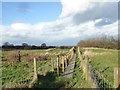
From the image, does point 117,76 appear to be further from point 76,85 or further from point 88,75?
point 76,85

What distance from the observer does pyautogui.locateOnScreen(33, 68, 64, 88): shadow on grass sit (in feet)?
49.7

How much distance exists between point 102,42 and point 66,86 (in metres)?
64.8

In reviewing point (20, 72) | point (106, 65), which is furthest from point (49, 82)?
point (106, 65)

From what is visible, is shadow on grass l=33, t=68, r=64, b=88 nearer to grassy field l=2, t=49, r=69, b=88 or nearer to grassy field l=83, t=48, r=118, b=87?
grassy field l=2, t=49, r=69, b=88

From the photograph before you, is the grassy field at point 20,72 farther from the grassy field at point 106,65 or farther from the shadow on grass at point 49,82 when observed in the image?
the grassy field at point 106,65

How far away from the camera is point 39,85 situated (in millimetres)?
15227

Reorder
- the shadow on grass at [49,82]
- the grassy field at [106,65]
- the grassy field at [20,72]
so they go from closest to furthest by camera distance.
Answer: the shadow on grass at [49,82], the grassy field at [20,72], the grassy field at [106,65]

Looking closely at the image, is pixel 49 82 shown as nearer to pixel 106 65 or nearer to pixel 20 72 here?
pixel 20 72

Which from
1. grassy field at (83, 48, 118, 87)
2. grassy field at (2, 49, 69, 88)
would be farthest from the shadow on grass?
grassy field at (83, 48, 118, 87)

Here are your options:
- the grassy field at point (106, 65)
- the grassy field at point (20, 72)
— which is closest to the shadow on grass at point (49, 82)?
the grassy field at point (20, 72)

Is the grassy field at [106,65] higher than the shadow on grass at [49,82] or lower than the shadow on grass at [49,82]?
higher

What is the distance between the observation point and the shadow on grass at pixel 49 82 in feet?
49.7

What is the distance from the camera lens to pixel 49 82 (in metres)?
16.3

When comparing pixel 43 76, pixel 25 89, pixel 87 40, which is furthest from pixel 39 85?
pixel 87 40
